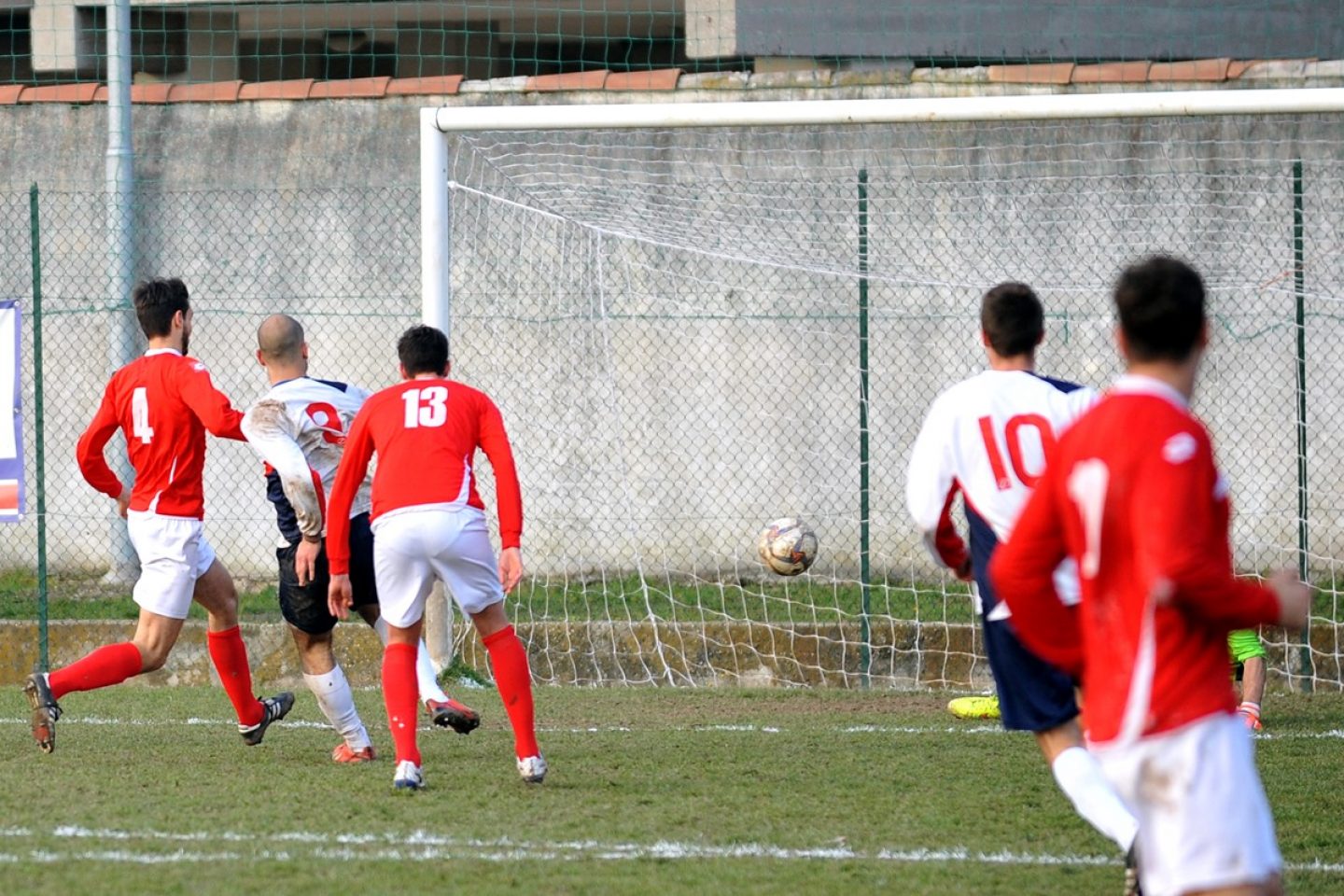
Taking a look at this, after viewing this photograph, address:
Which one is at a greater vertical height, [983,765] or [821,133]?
[821,133]

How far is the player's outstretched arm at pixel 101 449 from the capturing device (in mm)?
6961

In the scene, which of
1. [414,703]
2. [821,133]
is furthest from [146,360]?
[821,133]

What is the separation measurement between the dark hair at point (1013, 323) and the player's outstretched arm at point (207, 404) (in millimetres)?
3049

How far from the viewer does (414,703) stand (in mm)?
6043

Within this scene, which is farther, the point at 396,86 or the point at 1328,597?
the point at 396,86

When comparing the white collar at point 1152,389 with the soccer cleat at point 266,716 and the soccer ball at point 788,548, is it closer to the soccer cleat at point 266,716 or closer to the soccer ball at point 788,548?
A: the soccer cleat at point 266,716

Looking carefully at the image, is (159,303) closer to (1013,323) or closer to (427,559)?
(427,559)

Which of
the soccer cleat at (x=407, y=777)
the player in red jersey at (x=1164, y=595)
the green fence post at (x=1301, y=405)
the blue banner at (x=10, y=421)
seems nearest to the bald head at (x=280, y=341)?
the soccer cleat at (x=407, y=777)

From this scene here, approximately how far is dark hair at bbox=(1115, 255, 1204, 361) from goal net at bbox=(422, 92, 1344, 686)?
6.82 metres

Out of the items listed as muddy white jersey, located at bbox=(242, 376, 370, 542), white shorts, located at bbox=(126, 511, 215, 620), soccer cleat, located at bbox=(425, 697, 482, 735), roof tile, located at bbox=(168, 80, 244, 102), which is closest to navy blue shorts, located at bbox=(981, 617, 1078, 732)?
soccer cleat, located at bbox=(425, 697, 482, 735)

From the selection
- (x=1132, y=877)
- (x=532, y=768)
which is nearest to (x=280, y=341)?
(x=532, y=768)

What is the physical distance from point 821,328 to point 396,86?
329 cm

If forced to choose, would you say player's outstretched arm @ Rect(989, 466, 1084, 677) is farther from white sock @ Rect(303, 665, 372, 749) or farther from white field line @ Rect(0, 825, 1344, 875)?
white sock @ Rect(303, 665, 372, 749)

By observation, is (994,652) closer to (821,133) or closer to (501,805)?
(501,805)
